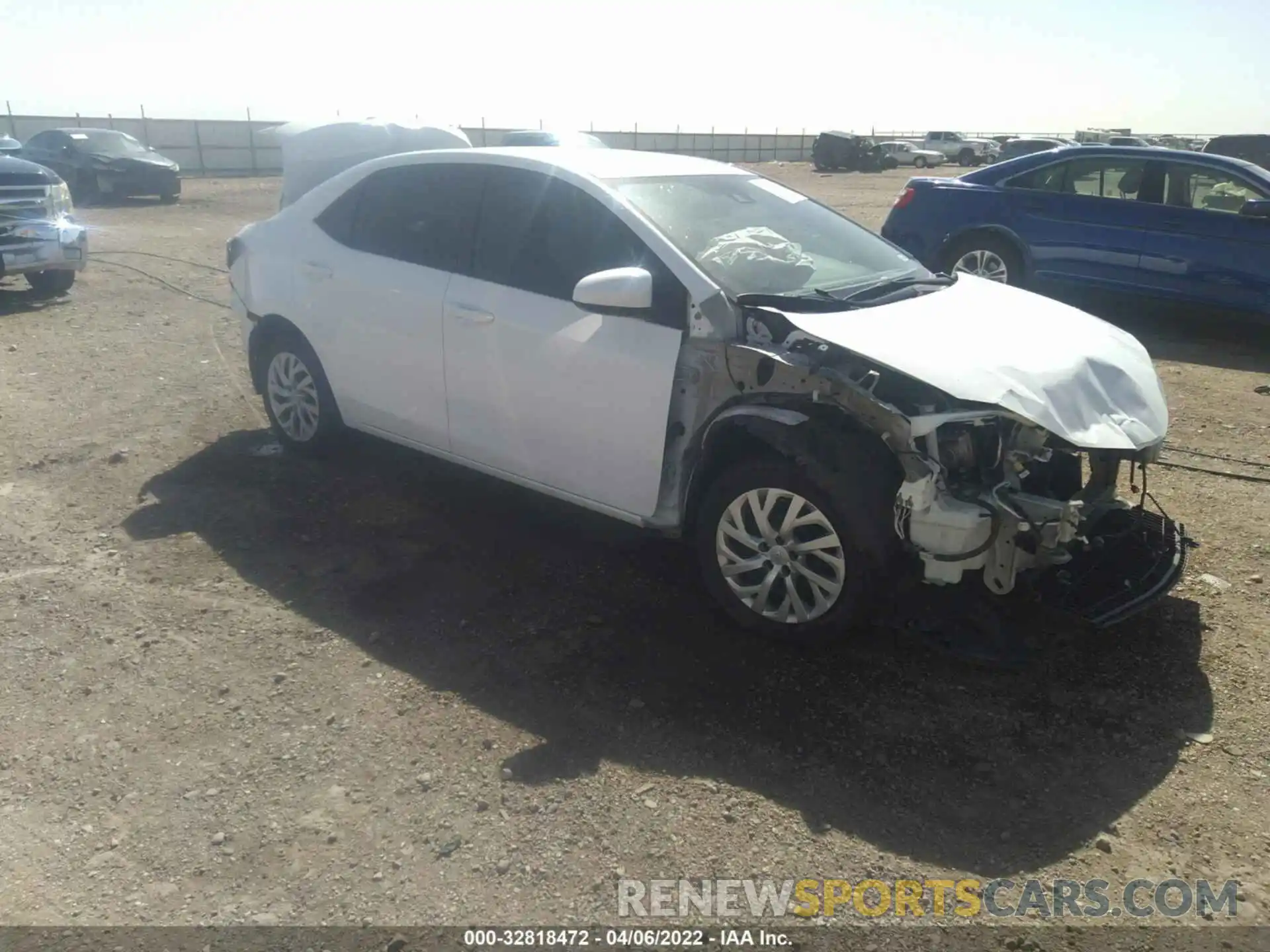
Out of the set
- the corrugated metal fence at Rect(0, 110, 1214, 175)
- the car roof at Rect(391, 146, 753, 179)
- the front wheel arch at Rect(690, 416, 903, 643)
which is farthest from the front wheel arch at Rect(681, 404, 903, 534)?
the corrugated metal fence at Rect(0, 110, 1214, 175)

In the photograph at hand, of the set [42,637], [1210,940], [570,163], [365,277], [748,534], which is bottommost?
[1210,940]

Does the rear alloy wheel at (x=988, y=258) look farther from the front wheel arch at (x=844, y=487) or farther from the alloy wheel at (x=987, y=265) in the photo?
the front wheel arch at (x=844, y=487)

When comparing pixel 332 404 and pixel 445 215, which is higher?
pixel 445 215

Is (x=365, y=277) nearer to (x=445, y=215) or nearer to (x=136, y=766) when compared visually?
(x=445, y=215)

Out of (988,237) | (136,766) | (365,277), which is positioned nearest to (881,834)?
(136,766)

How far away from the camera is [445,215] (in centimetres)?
477

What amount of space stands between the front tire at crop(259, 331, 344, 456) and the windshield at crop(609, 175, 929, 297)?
6.89ft

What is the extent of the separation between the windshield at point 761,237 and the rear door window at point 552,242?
16 centimetres

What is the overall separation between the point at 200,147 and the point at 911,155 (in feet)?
104

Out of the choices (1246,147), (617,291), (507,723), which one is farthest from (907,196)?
(1246,147)

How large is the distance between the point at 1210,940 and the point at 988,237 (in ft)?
25.6

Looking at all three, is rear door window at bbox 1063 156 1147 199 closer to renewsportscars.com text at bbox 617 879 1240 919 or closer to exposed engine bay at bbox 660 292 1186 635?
exposed engine bay at bbox 660 292 1186 635

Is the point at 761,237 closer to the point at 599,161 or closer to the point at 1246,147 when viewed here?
the point at 599,161

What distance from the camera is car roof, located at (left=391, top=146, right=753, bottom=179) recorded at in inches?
175
